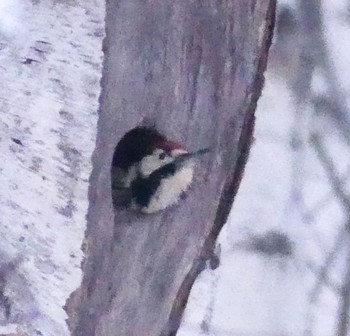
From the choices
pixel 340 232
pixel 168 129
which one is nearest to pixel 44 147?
pixel 168 129

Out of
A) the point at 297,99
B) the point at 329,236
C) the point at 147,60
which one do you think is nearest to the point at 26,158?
the point at 147,60

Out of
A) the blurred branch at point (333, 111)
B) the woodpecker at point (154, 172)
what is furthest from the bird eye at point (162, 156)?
the blurred branch at point (333, 111)

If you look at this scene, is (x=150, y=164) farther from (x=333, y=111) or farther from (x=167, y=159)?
(x=333, y=111)

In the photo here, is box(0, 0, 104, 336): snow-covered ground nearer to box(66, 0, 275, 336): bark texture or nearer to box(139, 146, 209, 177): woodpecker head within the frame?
box(66, 0, 275, 336): bark texture

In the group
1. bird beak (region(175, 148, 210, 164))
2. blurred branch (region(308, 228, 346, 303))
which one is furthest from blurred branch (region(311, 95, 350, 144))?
bird beak (region(175, 148, 210, 164))

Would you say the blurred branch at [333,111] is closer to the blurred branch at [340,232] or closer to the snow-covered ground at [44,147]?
the blurred branch at [340,232]
